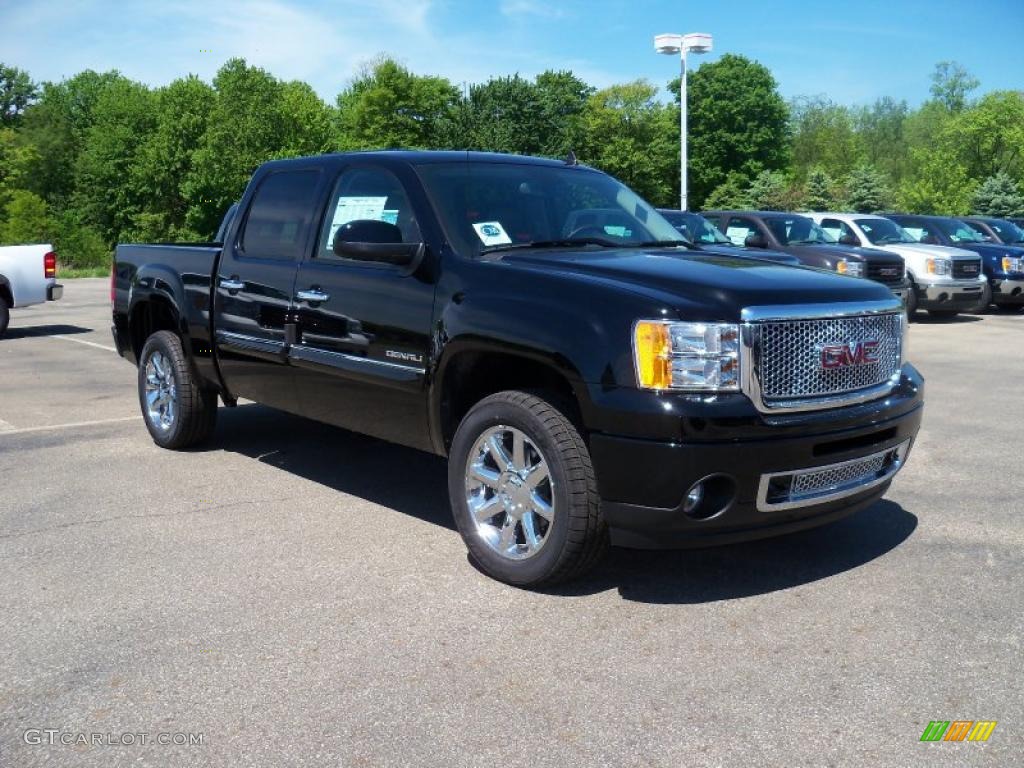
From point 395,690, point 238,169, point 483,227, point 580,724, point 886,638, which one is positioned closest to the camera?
point 580,724

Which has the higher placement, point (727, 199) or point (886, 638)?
point (727, 199)

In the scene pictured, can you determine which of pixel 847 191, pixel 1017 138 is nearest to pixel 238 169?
pixel 847 191

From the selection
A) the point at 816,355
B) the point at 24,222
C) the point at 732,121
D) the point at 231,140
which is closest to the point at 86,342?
the point at 816,355

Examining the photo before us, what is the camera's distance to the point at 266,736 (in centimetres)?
311

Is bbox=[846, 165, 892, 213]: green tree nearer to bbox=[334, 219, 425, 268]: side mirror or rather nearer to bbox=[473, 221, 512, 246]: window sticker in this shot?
bbox=[473, 221, 512, 246]: window sticker

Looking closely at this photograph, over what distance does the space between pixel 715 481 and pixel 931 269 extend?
14.4 m

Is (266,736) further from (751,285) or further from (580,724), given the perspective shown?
(751,285)

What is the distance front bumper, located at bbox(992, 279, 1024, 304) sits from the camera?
18.3m

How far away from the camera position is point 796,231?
16.2m

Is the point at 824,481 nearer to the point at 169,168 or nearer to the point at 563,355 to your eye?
the point at 563,355

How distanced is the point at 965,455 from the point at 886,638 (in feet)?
11.7

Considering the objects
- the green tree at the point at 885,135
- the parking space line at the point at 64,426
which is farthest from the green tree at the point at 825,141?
the parking space line at the point at 64,426

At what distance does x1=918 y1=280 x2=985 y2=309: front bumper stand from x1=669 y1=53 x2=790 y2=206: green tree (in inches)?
2365

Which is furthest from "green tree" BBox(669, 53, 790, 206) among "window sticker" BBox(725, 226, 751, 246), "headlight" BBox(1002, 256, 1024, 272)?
"window sticker" BBox(725, 226, 751, 246)
